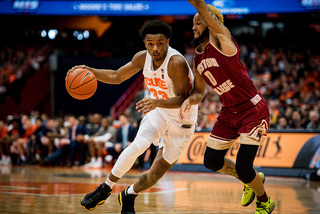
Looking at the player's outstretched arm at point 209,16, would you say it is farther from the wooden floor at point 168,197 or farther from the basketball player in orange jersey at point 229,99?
the wooden floor at point 168,197

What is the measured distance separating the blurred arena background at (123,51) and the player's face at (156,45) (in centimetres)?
702

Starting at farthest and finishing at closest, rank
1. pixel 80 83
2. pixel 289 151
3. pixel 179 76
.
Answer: pixel 289 151
pixel 80 83
pixel 179 76

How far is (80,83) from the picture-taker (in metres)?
5.21

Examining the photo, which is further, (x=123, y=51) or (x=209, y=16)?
(x=123, y=51)

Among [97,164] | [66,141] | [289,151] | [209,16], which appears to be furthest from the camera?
[66,141]


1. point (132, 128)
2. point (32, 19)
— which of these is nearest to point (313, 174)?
point (132, 128)

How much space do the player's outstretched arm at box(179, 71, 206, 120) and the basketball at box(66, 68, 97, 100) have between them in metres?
1.10

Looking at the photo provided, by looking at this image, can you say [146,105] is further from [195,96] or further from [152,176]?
[152,176]

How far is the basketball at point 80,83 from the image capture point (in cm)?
521

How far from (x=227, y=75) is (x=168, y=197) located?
9.14 feet

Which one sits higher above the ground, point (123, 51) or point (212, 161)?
point (123, 51)

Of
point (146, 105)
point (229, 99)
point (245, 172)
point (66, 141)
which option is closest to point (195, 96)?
point (229, 99)

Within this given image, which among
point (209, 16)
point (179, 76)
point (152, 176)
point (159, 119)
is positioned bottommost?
point (152, 176)

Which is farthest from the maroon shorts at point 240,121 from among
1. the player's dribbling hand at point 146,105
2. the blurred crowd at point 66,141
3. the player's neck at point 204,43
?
the blurred crowd at point 66,141
